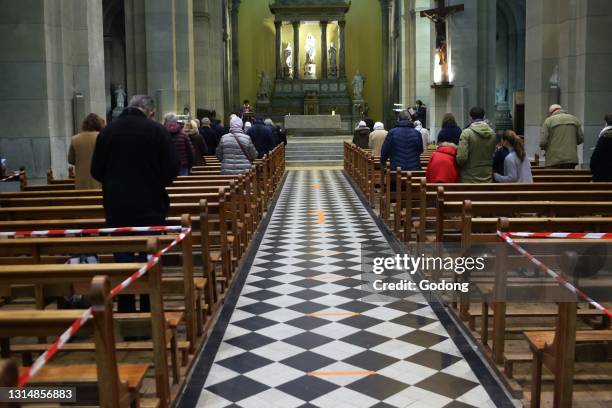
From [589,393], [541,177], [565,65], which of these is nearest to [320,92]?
[565,65]

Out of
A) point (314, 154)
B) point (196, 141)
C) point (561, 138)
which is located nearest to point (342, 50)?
point (314, 154)

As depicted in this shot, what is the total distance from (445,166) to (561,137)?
2.66 metres

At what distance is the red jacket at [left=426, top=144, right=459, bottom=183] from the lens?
357 inches

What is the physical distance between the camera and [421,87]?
2628 centimetres

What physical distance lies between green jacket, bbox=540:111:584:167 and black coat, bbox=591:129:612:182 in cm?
139

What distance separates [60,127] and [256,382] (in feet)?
29.6

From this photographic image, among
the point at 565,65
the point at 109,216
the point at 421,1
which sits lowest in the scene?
A: the point at 109,216

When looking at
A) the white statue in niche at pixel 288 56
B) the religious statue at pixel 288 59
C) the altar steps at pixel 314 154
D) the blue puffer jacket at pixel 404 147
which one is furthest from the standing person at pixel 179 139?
the white statue in niche at pixel 288 56

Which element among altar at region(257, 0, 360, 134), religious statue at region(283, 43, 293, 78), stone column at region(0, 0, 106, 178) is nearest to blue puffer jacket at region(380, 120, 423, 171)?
stone column at region(0, 0, 106, 178)

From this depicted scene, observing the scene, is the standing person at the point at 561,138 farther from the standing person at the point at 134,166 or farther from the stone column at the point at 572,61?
the standing person at the point at 134,166

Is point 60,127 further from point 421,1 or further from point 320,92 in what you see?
point 320,92

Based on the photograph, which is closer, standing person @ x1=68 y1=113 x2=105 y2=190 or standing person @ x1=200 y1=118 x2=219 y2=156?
standing person @ x1=68 y1=113 x2=105 y2=190

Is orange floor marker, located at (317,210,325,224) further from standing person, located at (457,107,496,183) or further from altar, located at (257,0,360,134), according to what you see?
altar, located at (257,0,360,134)

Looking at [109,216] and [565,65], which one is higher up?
[565,65]
